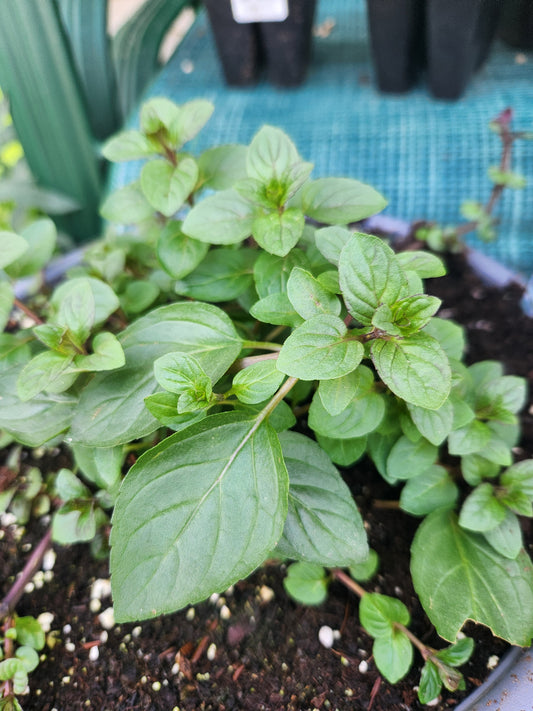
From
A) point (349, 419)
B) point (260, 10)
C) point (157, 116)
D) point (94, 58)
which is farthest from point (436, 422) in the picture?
point (94, 58)

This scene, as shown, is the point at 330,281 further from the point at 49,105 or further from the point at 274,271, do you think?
the point at 49,105

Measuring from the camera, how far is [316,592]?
0.72 meters

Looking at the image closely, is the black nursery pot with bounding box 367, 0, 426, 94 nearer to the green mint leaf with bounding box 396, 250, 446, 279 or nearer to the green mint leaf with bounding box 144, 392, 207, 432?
the green mint leaf with bounding box 396, 250, 446, 279

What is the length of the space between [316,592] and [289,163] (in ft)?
1.77

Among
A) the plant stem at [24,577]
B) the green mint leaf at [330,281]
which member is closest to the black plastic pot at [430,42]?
the green mint leaf at [330,281]

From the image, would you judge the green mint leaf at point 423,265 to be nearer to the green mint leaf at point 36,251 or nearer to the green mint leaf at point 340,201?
the green mint leaf at point 340,201

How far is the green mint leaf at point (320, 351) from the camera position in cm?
51

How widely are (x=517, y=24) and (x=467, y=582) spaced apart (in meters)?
0.85

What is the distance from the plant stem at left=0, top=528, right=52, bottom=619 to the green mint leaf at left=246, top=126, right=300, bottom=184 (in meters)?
0.60

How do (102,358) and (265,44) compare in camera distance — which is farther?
(265,44)

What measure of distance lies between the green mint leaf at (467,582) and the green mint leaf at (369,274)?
0.33m

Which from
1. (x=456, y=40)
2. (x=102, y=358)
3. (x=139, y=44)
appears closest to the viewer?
(x=102, y=358)

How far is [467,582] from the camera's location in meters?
0.68

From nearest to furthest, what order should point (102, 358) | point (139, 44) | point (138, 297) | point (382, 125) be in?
point (102, 358)
point (138, 297)
point (382, 125)
point (139, 44)
